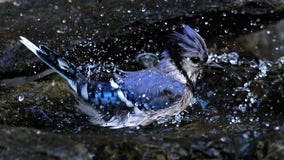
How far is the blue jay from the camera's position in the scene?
442cm

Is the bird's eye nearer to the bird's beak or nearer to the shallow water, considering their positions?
the bird's beak

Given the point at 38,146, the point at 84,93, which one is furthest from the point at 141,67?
the point at 38,146

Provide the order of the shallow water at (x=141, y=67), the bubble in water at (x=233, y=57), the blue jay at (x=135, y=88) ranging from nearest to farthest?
1. the shallow water at (x=141, y=67)
2. the blue jay at (x=135, y=88)
3. the bubble in water at (x=233, y=57)

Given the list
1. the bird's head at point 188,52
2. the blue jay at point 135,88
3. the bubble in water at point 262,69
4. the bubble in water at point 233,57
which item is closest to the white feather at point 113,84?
the blue jay at point 135,88

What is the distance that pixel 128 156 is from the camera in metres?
3.06

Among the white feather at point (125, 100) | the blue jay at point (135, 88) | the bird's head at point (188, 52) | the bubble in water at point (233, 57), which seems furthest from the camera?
the bubble in water at point (233, 57)

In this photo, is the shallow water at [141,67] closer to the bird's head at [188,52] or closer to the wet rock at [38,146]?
the bird's head at [188,52]

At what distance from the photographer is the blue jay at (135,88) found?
14.5 feet

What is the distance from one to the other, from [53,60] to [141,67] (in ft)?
3.31

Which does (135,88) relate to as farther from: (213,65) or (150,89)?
(213,65)

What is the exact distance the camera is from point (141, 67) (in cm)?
504

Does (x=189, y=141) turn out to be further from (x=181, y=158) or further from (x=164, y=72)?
(x=164, y=72)

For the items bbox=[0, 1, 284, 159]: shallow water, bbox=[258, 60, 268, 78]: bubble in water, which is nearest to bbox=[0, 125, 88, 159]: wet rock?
bbox=[0, 1, 284, 159]: shallow water

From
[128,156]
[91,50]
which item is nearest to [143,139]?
[128,156]
